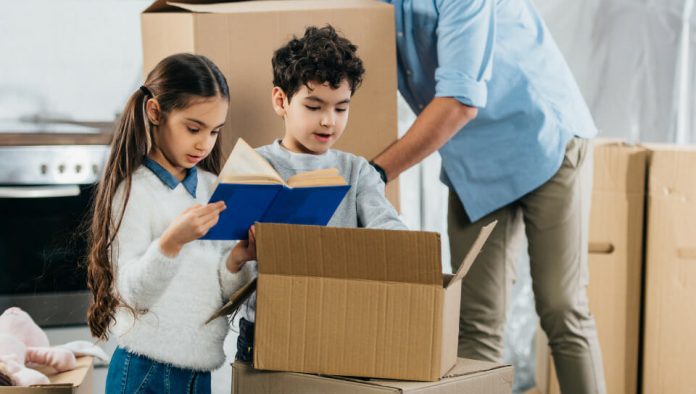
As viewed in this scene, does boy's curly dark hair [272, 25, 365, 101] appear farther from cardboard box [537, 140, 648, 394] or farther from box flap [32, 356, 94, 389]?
cardboard box [537, 140, 648, 394]

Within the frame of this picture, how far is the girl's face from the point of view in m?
1.33

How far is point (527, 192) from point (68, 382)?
3.21ft

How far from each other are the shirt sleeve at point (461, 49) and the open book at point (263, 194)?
1.35 feet

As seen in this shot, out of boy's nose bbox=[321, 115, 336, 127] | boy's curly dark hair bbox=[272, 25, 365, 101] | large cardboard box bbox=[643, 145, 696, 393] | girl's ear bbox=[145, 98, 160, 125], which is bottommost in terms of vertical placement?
large cardboard box bbox=[643, 145, 696, 393]

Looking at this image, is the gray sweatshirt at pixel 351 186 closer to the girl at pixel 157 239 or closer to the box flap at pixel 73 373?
the girl at pixel 157 239

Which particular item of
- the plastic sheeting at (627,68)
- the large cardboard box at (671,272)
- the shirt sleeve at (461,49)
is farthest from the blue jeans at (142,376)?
the large cardboard box at (671,272)

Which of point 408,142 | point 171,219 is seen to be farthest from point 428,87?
point 171,219

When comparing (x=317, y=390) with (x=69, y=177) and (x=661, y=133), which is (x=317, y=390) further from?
(x=661, y=133)

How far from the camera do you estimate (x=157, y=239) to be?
128 cm

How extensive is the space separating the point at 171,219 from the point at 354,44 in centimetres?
39

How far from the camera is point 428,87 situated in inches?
68.3

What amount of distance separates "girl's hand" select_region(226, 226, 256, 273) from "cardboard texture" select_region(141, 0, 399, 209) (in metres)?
0.18

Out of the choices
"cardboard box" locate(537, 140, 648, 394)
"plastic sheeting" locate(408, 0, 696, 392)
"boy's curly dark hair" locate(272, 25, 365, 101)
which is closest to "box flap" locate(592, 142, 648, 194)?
"cardboard box" locate(537, 140, 648, 394)

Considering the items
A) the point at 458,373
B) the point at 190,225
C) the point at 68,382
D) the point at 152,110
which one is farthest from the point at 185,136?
the point at 458,373
